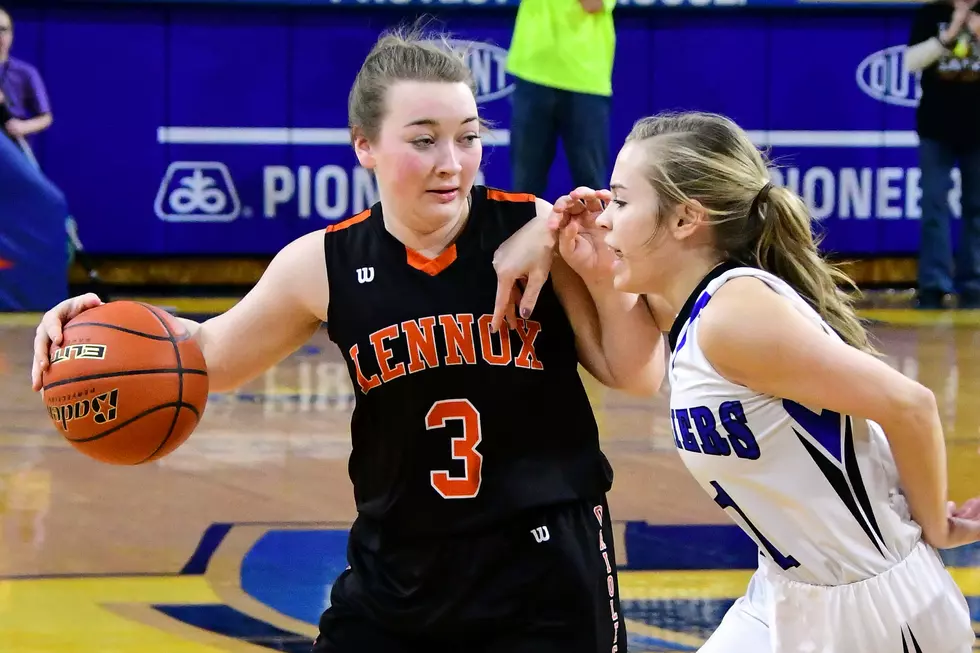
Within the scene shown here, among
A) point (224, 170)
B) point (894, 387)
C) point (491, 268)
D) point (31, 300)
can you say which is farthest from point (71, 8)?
point (894, 387)

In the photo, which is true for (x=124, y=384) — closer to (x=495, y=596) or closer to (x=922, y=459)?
(x=495, y=596)

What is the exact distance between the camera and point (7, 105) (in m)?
9.06

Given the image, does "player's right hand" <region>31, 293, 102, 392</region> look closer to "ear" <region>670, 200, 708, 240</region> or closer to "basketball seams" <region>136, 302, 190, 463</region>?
"basketball seams" <region>136, 302, 190, 463</region>

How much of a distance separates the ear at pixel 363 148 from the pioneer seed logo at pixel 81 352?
2.10 ft

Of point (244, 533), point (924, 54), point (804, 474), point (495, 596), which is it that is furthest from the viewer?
point (924, 54)

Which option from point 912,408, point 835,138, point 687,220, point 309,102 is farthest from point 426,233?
point 835,138

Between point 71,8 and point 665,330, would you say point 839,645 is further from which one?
point 71,8

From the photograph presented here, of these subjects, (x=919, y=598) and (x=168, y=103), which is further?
(x=168, y=103)

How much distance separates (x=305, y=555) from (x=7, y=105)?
20.0 ft

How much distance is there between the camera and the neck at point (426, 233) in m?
2.59

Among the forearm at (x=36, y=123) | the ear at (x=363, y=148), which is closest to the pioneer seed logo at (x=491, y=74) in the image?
the forearm at (x=36, y=123)

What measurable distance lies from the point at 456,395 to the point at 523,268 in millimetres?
271

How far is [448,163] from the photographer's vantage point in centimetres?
249

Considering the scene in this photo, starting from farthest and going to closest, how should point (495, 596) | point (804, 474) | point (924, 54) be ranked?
point (924, 54)
point (495, 596)
point (804, 474)
